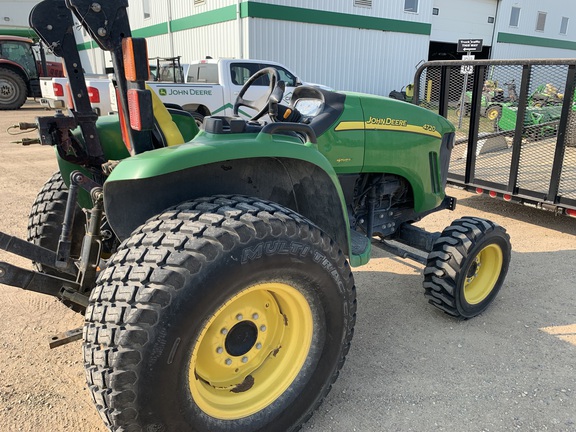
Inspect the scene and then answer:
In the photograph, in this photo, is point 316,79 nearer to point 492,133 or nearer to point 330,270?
point 492,133

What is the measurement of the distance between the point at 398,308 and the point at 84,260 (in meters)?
2.25

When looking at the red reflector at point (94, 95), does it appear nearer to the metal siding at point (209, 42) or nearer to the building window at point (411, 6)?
the metal siding at point (209, 42)

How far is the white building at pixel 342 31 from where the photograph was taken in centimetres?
1491

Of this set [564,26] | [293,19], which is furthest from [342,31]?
[564,26]

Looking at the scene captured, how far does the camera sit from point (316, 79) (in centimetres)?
1652

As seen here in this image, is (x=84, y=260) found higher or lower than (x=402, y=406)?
higher

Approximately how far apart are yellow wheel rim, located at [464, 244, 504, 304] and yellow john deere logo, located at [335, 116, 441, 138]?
3.17 ft

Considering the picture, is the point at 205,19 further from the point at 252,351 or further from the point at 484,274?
the point at 252,351

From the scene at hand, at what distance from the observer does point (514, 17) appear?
73.7ft

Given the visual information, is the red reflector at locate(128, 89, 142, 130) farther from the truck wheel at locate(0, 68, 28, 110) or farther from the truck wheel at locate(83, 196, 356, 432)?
the truck wheel at locate(0, 68, 28, 110)

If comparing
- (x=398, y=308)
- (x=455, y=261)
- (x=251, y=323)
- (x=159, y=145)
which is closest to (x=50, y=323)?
(x=159, y=145)

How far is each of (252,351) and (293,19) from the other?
1473 centimetres

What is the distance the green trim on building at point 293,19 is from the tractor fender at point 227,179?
43.5 feet

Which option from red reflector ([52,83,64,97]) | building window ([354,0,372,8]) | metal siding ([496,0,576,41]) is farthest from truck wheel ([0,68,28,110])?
metal siding ([496,0,576,41])
